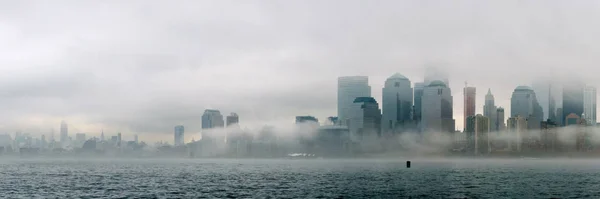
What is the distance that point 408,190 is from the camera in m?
136

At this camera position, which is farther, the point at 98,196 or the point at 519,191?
the point at 519,191

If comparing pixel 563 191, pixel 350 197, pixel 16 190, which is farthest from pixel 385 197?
pixel 16 190

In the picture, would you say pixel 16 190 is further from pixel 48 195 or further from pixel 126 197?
pixel 126 197

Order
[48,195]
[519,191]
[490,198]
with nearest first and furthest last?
[490,198] → [48,195] → [519,191]

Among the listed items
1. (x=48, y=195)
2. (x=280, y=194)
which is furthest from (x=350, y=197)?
(x=48, y=195)

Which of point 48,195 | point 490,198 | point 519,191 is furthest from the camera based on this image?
point 519,191

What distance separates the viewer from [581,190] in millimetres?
135750

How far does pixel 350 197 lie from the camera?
383 ft

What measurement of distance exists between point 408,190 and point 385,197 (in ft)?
66.1

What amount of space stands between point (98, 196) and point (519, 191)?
88917mm

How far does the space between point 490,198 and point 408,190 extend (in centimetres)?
2449

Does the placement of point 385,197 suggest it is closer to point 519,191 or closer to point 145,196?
point 519,191

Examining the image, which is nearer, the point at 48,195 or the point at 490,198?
the point at 490,198

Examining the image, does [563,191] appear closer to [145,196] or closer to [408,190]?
[408,190]
